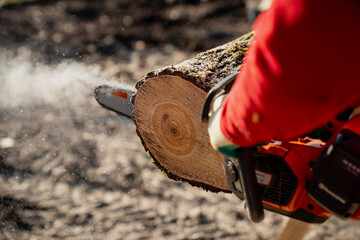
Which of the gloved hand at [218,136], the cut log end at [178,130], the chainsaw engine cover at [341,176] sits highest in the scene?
the cut log end at [178,130]

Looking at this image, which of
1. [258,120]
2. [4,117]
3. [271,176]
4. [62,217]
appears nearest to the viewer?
[258,120]

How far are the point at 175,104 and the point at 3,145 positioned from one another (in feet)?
5.61

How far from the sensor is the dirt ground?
2.31 m

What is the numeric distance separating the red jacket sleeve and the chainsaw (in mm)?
206

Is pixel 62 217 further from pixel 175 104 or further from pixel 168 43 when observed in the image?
pixel 168 43

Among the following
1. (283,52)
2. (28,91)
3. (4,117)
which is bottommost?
(283,52)

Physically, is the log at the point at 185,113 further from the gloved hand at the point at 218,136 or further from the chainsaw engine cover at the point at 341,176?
the chainsaw engine cover at the point at 341,176

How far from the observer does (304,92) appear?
0.88m

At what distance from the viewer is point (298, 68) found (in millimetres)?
859

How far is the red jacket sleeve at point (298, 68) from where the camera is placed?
0.82 meters

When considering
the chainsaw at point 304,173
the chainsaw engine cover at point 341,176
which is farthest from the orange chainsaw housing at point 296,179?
the chainsaw engine cover at point 341,176

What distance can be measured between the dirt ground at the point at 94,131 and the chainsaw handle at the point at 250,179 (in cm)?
118

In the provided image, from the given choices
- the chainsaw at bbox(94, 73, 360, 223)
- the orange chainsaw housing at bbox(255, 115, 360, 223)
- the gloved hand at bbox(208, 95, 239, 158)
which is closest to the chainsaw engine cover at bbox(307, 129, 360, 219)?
the chainsaw at bbox(94, 73, 360, 223)

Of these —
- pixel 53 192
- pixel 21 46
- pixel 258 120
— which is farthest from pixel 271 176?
pixel 21 46
